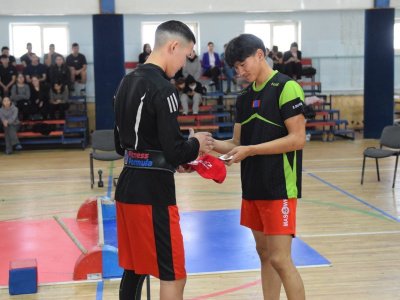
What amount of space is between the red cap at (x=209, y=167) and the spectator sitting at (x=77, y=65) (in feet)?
48.7

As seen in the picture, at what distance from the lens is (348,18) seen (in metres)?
19.9

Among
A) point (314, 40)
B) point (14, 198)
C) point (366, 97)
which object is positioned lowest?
point (14, 198)

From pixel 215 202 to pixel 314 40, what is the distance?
12.3 metres

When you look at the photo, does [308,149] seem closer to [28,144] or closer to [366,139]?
[366,139]

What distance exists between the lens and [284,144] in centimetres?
357

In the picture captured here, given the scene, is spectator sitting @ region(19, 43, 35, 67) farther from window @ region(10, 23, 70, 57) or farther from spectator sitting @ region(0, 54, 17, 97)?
window @ region(10, 23, 70, 57)

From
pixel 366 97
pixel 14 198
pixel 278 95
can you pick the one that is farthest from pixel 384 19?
pixel 278 95

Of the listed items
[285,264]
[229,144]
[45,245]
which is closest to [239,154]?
[229,144]

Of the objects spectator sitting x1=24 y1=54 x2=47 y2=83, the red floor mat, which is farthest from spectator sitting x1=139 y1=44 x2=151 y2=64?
the red floor mat

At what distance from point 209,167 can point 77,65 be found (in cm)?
1516

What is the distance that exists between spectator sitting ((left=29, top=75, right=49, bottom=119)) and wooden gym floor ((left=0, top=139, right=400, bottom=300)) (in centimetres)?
135

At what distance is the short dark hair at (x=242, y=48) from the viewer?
3.59 m

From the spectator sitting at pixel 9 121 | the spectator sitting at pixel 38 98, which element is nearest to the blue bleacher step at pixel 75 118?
the spectator sitting at pixel 38 98

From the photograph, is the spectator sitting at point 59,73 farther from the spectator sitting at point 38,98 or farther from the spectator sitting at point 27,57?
the spectator sitting at point 27,57
